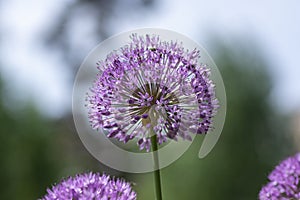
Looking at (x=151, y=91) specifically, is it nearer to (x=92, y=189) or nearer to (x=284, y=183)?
(x=92, y=189)

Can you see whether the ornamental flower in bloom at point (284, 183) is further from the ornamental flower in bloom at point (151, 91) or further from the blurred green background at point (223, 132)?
the blurred green background at point (223, 132)

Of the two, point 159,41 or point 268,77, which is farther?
point 268,77

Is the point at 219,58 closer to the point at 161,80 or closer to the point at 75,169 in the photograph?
the point at 75,169

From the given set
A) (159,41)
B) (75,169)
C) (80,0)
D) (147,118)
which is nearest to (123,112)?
(147,118)

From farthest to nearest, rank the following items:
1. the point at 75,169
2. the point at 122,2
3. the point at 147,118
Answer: the point at 75,169 → the point at 122,2 → the point at 147,118

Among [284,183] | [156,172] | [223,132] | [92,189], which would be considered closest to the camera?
[156,172]

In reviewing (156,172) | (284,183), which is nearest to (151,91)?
(156,172)

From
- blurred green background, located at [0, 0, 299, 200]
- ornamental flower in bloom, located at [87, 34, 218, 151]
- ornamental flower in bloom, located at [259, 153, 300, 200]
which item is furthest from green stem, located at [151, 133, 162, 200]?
blurred green background, located at [0, 0, 299, 200]
